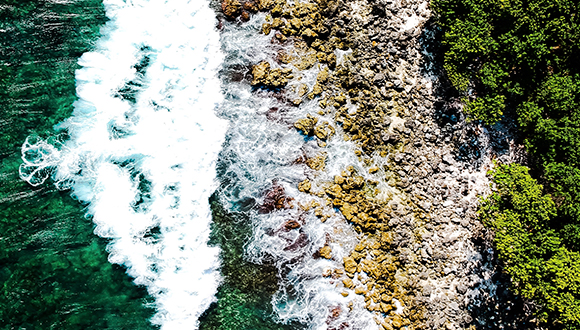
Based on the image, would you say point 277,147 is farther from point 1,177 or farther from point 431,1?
point 1,177

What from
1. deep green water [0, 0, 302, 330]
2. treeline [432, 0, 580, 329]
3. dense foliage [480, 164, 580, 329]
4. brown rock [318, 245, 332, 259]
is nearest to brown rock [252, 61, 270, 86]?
deep green water [0, 0, 302, 330]

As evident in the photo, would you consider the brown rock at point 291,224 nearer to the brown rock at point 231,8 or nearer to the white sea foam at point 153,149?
the white sea foam at point 153,149

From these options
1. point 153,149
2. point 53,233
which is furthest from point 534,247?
point 53,233

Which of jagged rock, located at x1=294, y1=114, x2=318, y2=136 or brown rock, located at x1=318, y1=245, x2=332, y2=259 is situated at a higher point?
jagged rock, located at x1=294, y1=114, x2=318, y2=136

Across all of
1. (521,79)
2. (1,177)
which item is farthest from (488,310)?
(1,177)

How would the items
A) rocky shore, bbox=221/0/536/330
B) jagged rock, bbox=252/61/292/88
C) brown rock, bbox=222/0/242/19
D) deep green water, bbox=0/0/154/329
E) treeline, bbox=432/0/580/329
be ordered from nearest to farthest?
treeline, bbox=432/0/580/329, deep green water, bbox=0/0/154/329, rocky shore, bbox=221/0/536/330, jagged rock, bbox=252/61/292/88, brown rock, bbox=222/0/242/19

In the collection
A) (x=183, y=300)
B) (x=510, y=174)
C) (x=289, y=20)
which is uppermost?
(x=289, y=20)

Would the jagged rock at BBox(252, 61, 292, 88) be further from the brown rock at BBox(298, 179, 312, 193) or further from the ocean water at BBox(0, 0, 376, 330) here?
the brown rock at BBox(298, 179, 312, 193)
